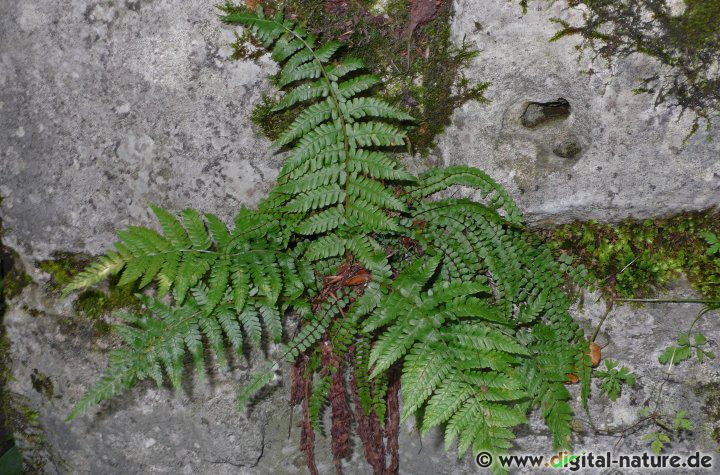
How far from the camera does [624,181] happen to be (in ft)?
11.7

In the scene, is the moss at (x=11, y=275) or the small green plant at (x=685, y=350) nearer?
the small green plant at (x=685, y=350)

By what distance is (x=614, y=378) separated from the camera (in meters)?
3.80

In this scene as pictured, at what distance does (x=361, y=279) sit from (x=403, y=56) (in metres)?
1.62

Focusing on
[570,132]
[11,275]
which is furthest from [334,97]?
[11,275]

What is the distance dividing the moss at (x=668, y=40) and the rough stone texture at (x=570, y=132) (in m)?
0.06

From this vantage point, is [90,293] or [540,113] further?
[90,293]

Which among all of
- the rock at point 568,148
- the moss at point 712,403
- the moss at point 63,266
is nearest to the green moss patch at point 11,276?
the moss at point 63,266

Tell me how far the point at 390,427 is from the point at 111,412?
2.17 metres

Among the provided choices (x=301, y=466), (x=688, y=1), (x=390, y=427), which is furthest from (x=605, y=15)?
(x=301, y=466)

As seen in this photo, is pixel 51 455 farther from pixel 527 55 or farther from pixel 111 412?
pixel 527 55

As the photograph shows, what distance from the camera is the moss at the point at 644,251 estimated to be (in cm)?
361

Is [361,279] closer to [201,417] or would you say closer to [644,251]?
[201,417]

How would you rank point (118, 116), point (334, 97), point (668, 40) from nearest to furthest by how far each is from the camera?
1. point (668, 40)
2. point (334, 97)
3. point (118, 116)

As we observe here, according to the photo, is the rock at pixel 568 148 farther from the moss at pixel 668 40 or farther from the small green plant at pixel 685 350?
the small green plant at pixel 685 350
